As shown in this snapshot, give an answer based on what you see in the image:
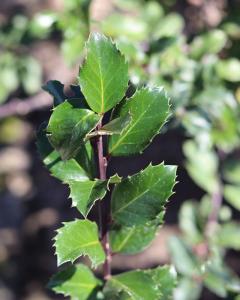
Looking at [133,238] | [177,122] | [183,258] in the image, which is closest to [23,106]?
[177,122]

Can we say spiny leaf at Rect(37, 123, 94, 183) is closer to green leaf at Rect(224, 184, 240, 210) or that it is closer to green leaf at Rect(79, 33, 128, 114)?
green leaf at Rect(79, 33, 128, 114)

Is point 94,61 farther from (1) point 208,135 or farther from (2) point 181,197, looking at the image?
(2) point 181,197

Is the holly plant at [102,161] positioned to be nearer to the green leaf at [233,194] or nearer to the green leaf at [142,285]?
the green leaf at [142,285]

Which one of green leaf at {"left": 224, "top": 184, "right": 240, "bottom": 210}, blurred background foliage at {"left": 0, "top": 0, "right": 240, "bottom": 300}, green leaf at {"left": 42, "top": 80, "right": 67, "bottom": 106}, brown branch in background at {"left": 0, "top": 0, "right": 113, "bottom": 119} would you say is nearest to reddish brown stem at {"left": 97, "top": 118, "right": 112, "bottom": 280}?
green leaf at {"left": 42, "top": 80, "right": 67, "bottom": 106}

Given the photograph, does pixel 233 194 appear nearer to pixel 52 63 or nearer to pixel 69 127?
pixel 69 127

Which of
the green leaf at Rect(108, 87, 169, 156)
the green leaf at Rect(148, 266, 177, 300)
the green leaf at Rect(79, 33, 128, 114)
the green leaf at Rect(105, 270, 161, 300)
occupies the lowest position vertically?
the green leaf at Rect(148, 266, 177, 300)

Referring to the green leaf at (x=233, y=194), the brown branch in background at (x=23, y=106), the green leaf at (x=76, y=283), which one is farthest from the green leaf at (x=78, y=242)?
the brown branch in background at (x=23, y=106)
